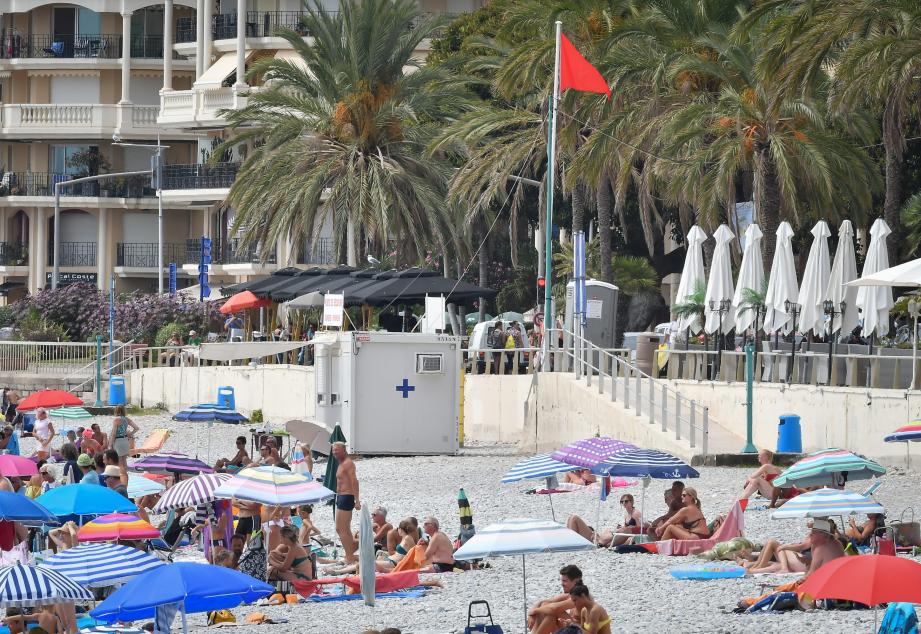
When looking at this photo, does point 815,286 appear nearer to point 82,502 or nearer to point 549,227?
point 549,227

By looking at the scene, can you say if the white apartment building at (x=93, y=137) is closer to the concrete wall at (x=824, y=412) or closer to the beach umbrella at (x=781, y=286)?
the beach umbrella at (x=781, y=286)

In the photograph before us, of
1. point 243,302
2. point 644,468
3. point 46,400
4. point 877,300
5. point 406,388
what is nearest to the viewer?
point 644,468

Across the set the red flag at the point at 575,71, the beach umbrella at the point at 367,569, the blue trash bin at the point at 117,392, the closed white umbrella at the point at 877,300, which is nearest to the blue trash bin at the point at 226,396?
the blue trash bin at the point at 117,392

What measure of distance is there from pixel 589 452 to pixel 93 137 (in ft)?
166

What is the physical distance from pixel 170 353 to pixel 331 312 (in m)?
14.2

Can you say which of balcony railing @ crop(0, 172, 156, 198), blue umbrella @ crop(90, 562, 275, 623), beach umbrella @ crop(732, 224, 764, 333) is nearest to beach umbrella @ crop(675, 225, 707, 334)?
beach umbrella @ crop(732, 224, 764, 333)

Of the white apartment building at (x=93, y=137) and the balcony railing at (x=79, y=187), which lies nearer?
the white apartment building at (x=93, y=137)

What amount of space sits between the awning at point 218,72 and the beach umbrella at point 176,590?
4889cm

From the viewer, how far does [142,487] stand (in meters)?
20.0

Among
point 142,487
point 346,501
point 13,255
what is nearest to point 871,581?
point 346,501

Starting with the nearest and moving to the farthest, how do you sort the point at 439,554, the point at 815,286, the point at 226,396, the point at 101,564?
the point at 101,564 < the point at 439,554 < the point at 815,286 < the point at 226,396

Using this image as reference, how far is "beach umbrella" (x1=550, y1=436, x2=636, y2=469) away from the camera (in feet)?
60.9

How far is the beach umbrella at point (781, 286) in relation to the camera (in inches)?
1065

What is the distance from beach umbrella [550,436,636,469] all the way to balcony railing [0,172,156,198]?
1944 inches
